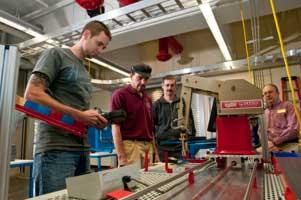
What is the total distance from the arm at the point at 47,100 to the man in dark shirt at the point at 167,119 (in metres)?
1.27

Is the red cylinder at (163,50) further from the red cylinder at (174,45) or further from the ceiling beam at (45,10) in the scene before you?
the ceiling beam at (45,10)

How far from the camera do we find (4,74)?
0.51m

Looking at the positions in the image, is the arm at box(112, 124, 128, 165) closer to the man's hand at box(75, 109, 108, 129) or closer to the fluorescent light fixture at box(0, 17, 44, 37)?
the man's hand at box(75, 109, 108, 129)

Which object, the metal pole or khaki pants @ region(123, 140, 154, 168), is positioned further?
khaki pants @ region(123, 140, 154, 168)

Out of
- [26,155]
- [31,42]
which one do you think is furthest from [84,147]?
[26,155]

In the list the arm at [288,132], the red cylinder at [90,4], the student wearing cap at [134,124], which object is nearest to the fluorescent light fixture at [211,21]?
the student wearing cap at [134,124]

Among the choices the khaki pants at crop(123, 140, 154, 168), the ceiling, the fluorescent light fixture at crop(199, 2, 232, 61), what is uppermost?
the ceiling

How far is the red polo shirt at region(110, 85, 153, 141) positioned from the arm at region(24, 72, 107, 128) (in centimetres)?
72

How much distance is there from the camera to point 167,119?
8.11 feet

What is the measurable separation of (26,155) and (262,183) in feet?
18.8

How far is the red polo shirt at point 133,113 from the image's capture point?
1838 millimetres

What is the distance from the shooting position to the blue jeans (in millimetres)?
997

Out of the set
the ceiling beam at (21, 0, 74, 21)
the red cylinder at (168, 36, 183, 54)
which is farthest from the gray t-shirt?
the red cylinder at (168, 36, 183, 54)

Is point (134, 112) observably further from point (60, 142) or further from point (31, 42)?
point (31, 42)
